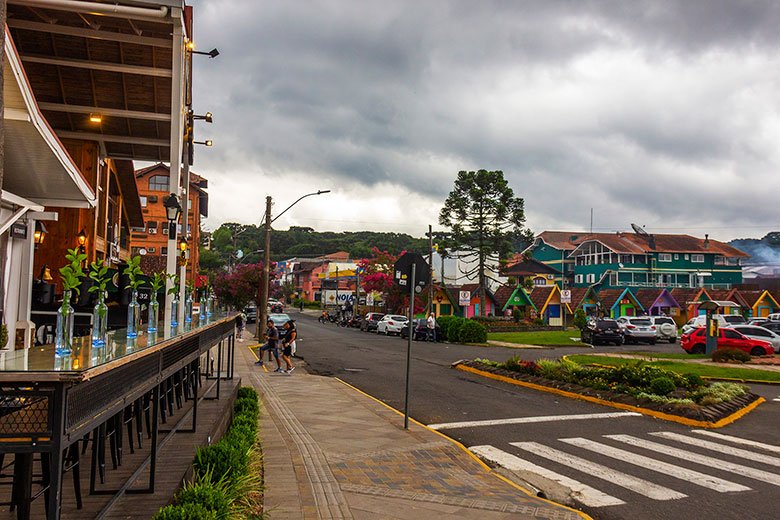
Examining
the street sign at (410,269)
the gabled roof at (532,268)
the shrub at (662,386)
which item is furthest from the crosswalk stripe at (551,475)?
the gabled roof at (532,268)

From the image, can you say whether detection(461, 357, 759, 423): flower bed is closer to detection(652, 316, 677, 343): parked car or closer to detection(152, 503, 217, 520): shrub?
detection(152, 503, 217, 520): shrub

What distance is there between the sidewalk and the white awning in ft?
18.4

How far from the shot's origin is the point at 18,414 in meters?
3.34

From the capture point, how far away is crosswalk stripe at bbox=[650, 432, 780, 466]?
979 centimetres

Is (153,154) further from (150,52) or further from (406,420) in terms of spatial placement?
(406,420)

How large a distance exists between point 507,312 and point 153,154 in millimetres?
45088

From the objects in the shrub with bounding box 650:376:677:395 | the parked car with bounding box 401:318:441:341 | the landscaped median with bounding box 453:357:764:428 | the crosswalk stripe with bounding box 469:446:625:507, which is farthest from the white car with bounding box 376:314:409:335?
the crosswalk stripe with bounding box 469:446:625:507

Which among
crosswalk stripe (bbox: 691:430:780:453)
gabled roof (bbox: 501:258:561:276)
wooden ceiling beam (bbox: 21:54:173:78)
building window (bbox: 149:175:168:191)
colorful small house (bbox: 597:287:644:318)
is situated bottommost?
crosswalk stripe (bbox: 691:430:780:453)

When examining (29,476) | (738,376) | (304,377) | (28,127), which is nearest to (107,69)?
(28,127)

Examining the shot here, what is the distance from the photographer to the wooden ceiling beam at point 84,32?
14.0 meters

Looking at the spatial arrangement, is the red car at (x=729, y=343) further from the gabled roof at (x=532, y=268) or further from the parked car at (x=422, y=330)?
the gabled roof at (x=532, y=268)

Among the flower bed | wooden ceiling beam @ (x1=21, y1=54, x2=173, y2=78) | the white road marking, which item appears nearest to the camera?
the white road marking

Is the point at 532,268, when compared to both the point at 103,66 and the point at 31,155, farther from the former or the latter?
the point at 31,155

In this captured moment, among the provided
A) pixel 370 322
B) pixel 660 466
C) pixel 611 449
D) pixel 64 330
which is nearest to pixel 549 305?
pixel 370 322
